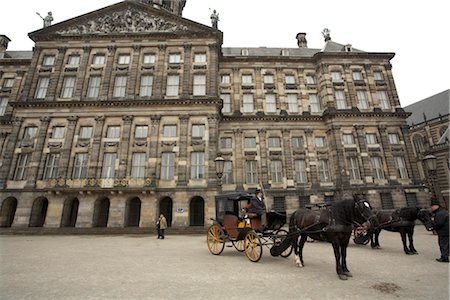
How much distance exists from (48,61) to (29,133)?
9.09 m

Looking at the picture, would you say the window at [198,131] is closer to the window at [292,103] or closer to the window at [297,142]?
the window at [297,142]

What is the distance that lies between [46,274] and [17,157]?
885 inches

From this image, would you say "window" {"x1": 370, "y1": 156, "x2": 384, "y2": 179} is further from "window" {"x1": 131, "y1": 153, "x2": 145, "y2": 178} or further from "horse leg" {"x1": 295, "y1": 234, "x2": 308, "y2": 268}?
"window" {"x1": 131, "y1": 153, "x2": 145, "y2": 178}

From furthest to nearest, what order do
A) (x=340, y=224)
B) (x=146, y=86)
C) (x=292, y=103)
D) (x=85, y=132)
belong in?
(x=292, y=103), (x=146, y=86), (x=85, y=132), (x=340, y=224)

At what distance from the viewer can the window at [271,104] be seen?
90.9 ft

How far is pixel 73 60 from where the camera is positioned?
85.2 feet

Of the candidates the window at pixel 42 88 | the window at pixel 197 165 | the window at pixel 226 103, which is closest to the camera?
the window at pixel 197 165

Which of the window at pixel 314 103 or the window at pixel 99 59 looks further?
the window at pixel 314 103

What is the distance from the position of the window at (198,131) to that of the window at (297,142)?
1096 cm

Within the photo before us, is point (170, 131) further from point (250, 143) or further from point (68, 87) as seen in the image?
point (68, 87)

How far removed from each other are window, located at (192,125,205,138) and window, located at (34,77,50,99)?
17.4 meters

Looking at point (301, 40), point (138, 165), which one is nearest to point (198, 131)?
point (138, 165)

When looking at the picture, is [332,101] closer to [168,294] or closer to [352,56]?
[352,56]

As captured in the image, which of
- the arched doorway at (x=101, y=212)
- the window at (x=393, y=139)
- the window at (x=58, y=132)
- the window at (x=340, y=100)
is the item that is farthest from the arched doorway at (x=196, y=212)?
the window at (x=393, y=139)
